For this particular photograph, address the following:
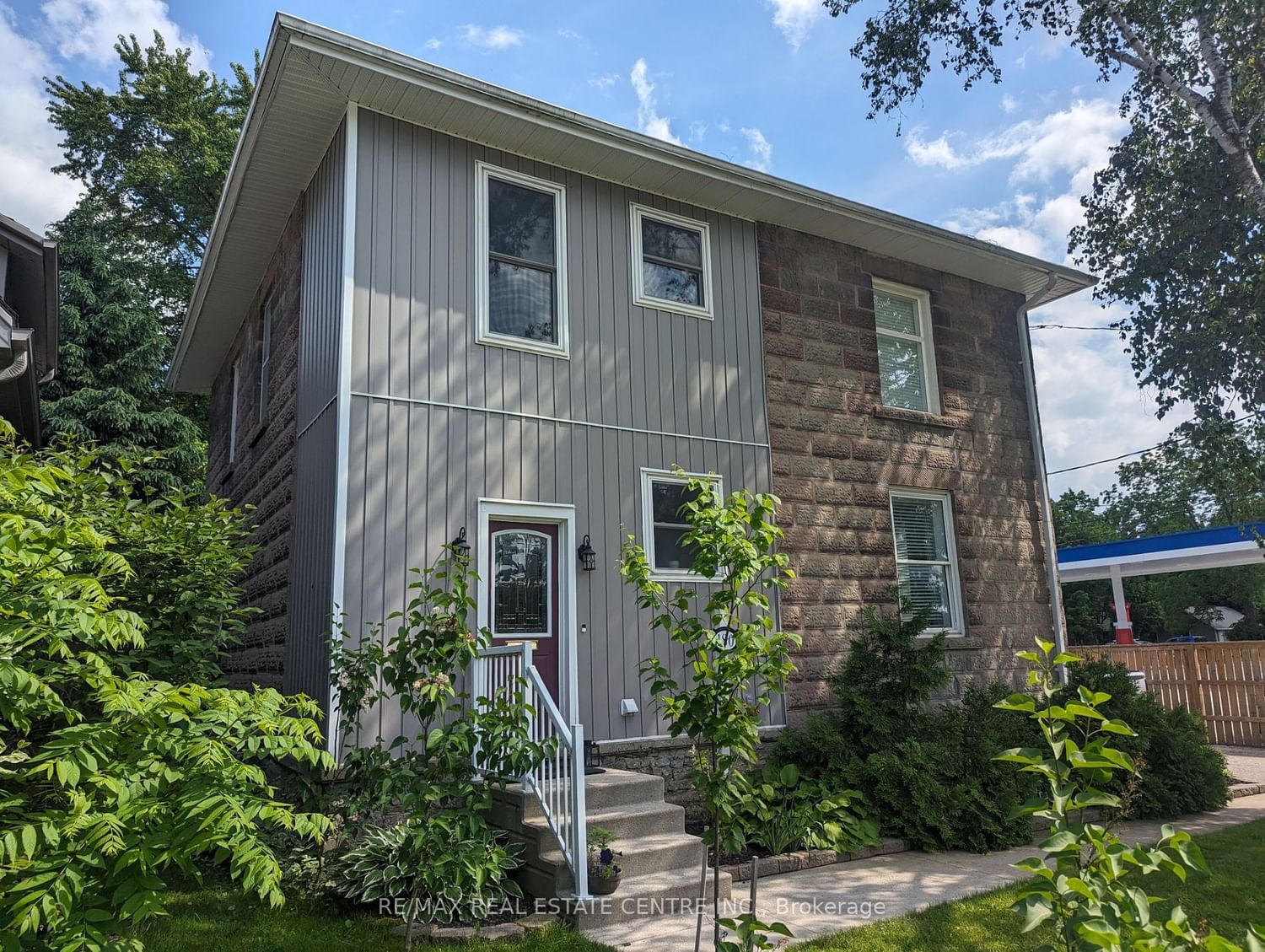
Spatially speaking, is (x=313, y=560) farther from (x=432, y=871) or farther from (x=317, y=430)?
(x=432, y=871)

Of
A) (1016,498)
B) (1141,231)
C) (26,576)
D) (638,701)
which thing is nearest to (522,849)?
(638,701)

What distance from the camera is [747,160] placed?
28.4ft

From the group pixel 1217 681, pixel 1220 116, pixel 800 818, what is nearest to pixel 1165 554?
pixel 1217 681

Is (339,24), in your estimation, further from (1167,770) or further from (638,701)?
(1167,770)

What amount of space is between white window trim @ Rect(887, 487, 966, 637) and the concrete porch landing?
15.1 ft

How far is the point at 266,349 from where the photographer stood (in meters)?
10.2

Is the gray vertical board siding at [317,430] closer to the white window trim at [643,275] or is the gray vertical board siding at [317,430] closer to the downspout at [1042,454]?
the white window trim at [643,275]

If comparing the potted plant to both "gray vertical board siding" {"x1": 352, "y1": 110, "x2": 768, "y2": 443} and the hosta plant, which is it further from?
"gray vertical board siding" {"x1": 352, "y1": 110, "x2": 768, "y2": 443}

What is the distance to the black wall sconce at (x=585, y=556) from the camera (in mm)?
7410

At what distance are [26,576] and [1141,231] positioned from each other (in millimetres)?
15634

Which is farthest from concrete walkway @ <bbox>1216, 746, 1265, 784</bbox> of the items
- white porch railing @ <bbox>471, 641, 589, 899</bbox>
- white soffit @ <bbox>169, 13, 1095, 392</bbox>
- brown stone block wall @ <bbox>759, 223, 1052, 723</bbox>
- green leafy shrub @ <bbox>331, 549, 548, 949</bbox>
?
green leafy shrub @ <bbox>331, 549, 548, 949</bbox>

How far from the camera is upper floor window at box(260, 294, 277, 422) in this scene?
391 inches

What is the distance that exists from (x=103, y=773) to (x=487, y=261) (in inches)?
229

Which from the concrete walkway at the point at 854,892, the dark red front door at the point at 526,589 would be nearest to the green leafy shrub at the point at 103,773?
the concrete walkway at the point at 854,892
